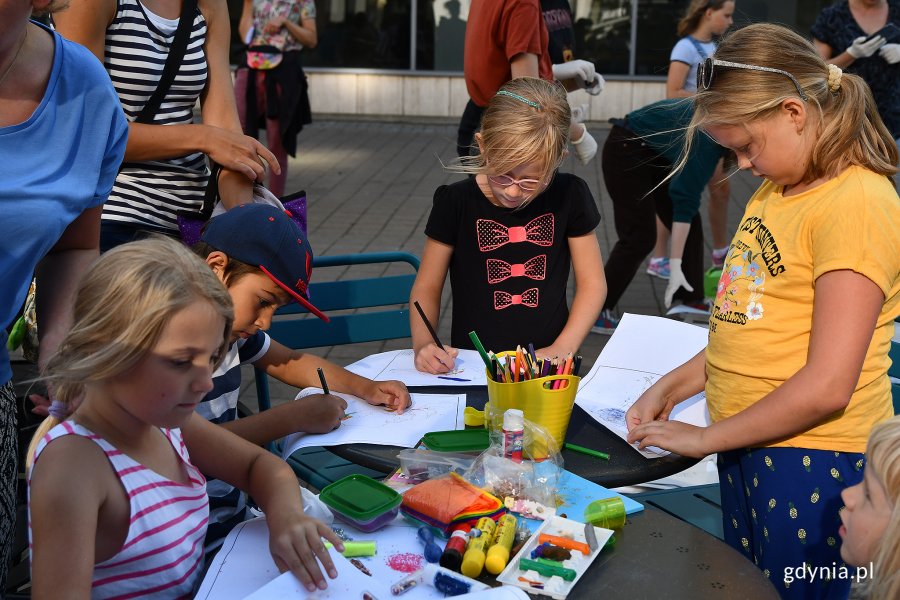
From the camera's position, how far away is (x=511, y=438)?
75.2 inches

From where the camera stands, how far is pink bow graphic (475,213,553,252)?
282 cm

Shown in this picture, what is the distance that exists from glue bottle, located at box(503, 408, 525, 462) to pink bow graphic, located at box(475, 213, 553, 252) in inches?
38.7

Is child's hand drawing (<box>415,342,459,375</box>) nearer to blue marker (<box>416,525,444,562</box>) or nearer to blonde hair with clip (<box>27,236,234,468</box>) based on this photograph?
blue marker (<box>416,525,444,562</box>)

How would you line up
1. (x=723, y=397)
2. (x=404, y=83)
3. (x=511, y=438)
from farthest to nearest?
1. (x=404, y=83)
2. (x=723, y=397)
3. (x=511, y=438)

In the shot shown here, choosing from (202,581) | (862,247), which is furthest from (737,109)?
(202,581)

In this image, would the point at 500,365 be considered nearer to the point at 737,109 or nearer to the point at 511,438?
the point at 511,438

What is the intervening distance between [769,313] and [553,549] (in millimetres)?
675

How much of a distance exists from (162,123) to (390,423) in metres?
1.04

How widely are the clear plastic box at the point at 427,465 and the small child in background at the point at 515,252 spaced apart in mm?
793

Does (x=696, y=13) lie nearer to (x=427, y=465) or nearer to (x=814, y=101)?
(x=814, y=101)

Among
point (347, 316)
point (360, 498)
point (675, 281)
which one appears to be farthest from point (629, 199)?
point (360, 498)

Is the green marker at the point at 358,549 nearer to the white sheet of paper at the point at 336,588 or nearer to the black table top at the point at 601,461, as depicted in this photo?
the white sheet of paper at the point at 336,588

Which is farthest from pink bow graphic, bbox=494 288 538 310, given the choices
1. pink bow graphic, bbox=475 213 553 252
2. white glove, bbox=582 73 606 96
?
white glove, bbox=582 73 606 96

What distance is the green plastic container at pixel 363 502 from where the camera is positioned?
1700 mm
